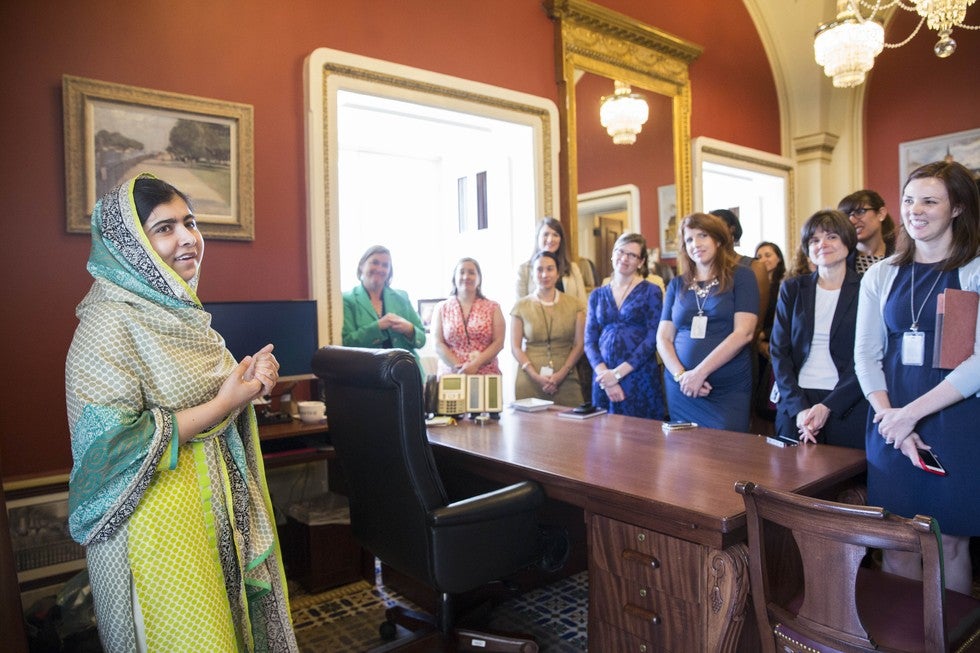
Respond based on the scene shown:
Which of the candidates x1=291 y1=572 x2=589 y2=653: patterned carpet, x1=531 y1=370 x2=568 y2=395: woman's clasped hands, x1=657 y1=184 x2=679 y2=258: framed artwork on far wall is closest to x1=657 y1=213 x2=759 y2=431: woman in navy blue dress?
x1=531 y1=370 x2=568 y2=395: woman's clasped hands

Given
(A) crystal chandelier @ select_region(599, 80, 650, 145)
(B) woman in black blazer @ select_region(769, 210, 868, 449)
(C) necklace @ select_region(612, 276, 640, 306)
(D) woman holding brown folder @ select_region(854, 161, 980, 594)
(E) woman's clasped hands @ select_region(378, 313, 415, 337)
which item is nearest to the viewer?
(D) woman holding brown folder @ select_region(854, 161, 980, 594)

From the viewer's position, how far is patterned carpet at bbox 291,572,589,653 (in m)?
2.47

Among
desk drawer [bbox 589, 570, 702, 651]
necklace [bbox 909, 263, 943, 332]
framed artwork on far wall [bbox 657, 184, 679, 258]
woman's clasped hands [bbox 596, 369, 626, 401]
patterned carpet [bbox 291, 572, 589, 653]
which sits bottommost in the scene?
patterned carpet [bbox 291, 572, 589, 653]

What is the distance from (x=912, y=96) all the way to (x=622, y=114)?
312 cm

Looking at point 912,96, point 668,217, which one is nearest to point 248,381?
point 668,217

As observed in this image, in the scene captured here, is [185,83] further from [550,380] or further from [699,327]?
[699,327]

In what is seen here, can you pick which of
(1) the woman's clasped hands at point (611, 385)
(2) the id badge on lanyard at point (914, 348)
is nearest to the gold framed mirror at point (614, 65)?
(1) the woman's clasped hands at point (611, 385)

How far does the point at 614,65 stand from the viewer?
16.5ft

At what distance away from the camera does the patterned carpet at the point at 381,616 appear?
2.47m

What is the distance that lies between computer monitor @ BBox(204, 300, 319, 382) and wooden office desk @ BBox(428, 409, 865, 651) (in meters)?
1.09

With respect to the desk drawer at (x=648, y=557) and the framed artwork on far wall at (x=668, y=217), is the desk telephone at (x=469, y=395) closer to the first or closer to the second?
the desk drawer at (x=648, y=557)

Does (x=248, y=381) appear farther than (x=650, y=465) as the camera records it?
No

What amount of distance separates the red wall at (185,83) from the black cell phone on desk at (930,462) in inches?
110

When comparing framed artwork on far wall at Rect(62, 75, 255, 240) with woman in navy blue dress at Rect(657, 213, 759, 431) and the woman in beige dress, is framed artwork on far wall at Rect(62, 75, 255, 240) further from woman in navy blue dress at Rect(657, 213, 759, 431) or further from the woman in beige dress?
woman in navy blue dress at Rect(657, 213, 759, 431)
